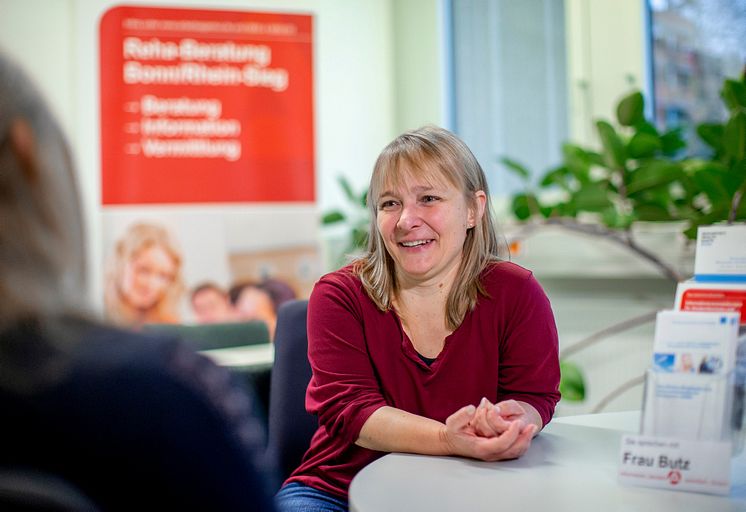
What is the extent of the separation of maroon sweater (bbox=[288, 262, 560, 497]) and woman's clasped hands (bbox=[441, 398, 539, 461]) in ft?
0.86

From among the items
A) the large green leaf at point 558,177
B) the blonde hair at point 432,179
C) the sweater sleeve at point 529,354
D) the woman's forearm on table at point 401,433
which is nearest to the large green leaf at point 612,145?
the large green leaf at point 558,177

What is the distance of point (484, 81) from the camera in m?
4.49

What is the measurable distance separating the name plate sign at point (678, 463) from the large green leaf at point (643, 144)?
1.76 metres

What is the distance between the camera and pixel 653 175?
281 cm

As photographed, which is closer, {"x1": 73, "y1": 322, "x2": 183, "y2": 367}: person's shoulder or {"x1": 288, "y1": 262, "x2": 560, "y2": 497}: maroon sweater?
{"x1": 73, "y1": 322, "x2": 183, "y2": 367}: person's shoulder

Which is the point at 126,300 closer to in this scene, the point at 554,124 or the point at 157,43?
the point at 157,43

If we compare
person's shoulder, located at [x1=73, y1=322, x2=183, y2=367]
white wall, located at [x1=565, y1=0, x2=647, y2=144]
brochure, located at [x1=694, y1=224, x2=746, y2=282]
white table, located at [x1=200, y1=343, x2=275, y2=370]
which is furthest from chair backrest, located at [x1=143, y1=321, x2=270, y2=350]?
person's shoulder, located at [x1=73, y1=322, x2=183, y2=367]

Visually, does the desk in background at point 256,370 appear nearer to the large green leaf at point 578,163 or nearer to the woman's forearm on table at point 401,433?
the woman's forearm on table at point 401,433

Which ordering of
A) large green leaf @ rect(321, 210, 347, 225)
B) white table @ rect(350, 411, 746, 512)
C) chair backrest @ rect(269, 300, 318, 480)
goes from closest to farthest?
white table @ rect(350, 411, 746, 512) < chair backrest @ rect(269, 300, 318, 480) < large green leaf @ rect(321, 210, 347, 225)

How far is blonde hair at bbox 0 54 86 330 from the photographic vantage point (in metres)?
0.66

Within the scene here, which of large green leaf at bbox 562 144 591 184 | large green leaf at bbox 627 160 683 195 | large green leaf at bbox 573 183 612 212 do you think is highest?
large green leaf at bbox 562 144 591 184

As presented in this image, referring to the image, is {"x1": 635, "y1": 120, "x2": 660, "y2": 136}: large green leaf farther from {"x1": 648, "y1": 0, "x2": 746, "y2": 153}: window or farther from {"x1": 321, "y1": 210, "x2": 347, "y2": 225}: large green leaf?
{"x1": 321, "y1": 210, "x2": 347, "y2": 225}: large green leaf

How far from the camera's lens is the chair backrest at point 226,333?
118 inches

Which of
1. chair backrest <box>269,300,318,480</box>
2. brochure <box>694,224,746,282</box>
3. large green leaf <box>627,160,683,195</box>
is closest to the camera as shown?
brochure <box>694,224,746,282</box>
